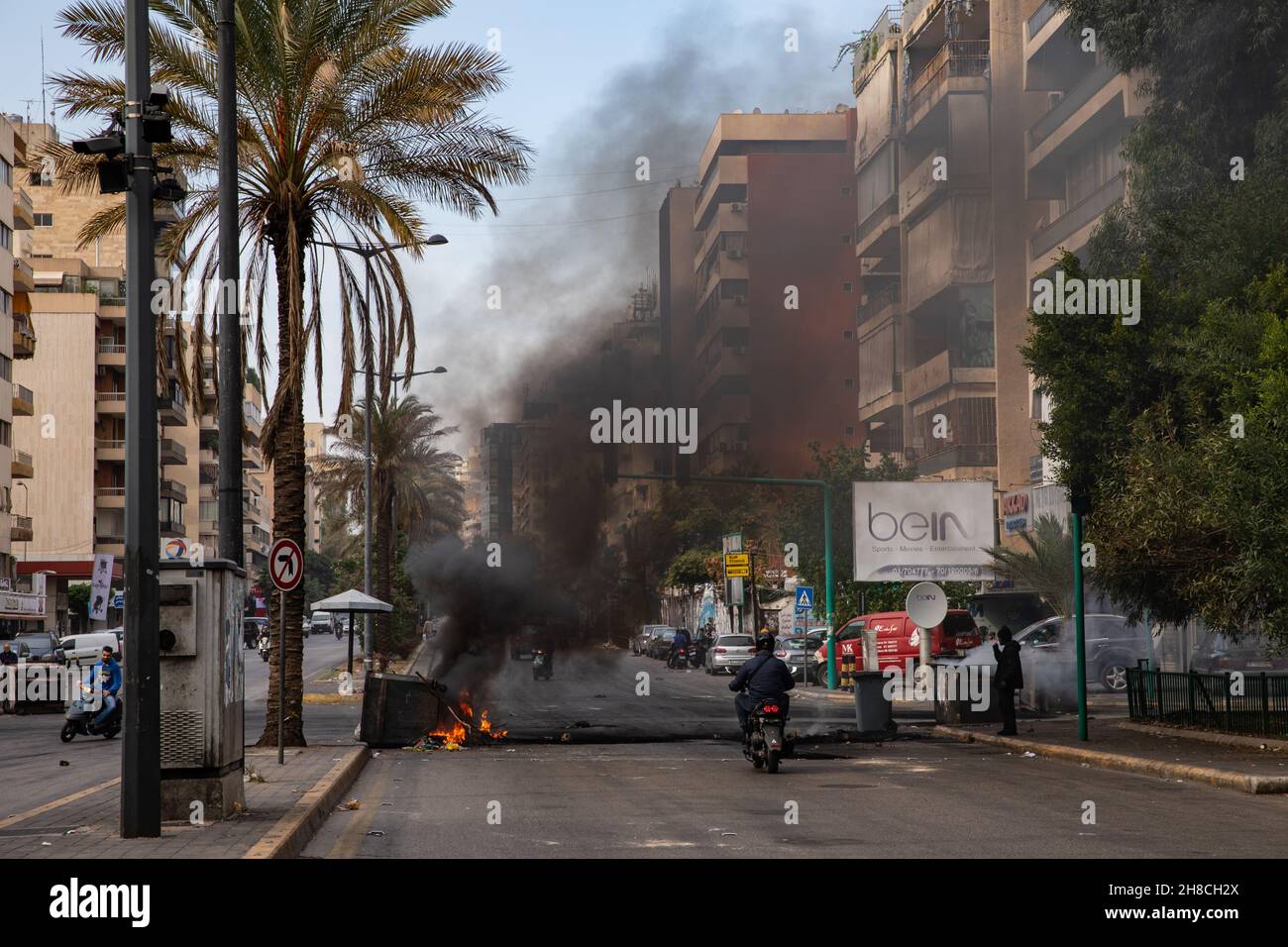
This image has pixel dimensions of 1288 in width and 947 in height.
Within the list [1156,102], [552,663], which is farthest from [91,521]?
[1156,102]

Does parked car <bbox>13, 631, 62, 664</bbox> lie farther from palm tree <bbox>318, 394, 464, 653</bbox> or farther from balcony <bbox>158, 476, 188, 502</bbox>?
balcony <bbox>158, 476, 188, 502</bbox>

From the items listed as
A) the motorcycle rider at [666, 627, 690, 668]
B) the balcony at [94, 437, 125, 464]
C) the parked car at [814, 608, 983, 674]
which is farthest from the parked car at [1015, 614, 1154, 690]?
the balcony at [94, 437, 125, 464]

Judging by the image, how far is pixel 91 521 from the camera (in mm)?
77375

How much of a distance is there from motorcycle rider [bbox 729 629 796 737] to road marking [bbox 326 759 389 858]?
439 centimetres

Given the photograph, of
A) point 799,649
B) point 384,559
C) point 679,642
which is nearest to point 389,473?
point 384,559

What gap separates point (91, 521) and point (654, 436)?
39.9 metres

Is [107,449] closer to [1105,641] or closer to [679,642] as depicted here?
[679,642]

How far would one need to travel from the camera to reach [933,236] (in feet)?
190

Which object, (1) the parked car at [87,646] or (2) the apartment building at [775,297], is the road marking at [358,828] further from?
(2) the apartment building at [775,297]

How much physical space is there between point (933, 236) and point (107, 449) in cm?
4472
